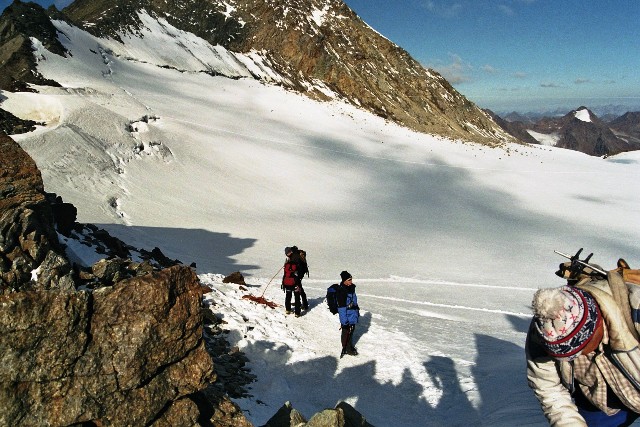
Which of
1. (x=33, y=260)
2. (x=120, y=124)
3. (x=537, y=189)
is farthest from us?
(x=537, y=189)

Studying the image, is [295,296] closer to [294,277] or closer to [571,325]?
[294,277]

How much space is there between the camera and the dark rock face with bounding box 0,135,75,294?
5.61 meters

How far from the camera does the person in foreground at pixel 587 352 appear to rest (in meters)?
2.82

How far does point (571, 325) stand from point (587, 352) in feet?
1.10

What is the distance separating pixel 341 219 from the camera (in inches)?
784

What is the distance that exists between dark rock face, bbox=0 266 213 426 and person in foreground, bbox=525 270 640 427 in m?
3.28

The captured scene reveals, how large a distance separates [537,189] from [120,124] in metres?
23.6

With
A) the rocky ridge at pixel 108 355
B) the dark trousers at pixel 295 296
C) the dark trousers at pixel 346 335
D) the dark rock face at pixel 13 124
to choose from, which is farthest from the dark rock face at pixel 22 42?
the rocky ridge at pixel 108 355

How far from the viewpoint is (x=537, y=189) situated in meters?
28.1

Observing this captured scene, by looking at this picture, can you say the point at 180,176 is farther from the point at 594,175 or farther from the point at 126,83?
the point at 594,175

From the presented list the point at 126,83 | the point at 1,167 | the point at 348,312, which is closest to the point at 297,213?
the point at 348,312

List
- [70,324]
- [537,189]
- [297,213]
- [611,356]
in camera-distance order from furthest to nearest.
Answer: [537,189] < [297,213] < [70,324] < [611,356]

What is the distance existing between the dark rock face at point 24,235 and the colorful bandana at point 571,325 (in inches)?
204

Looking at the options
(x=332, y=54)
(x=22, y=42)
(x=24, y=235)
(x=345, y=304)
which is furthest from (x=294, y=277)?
(x=332, y=54)
